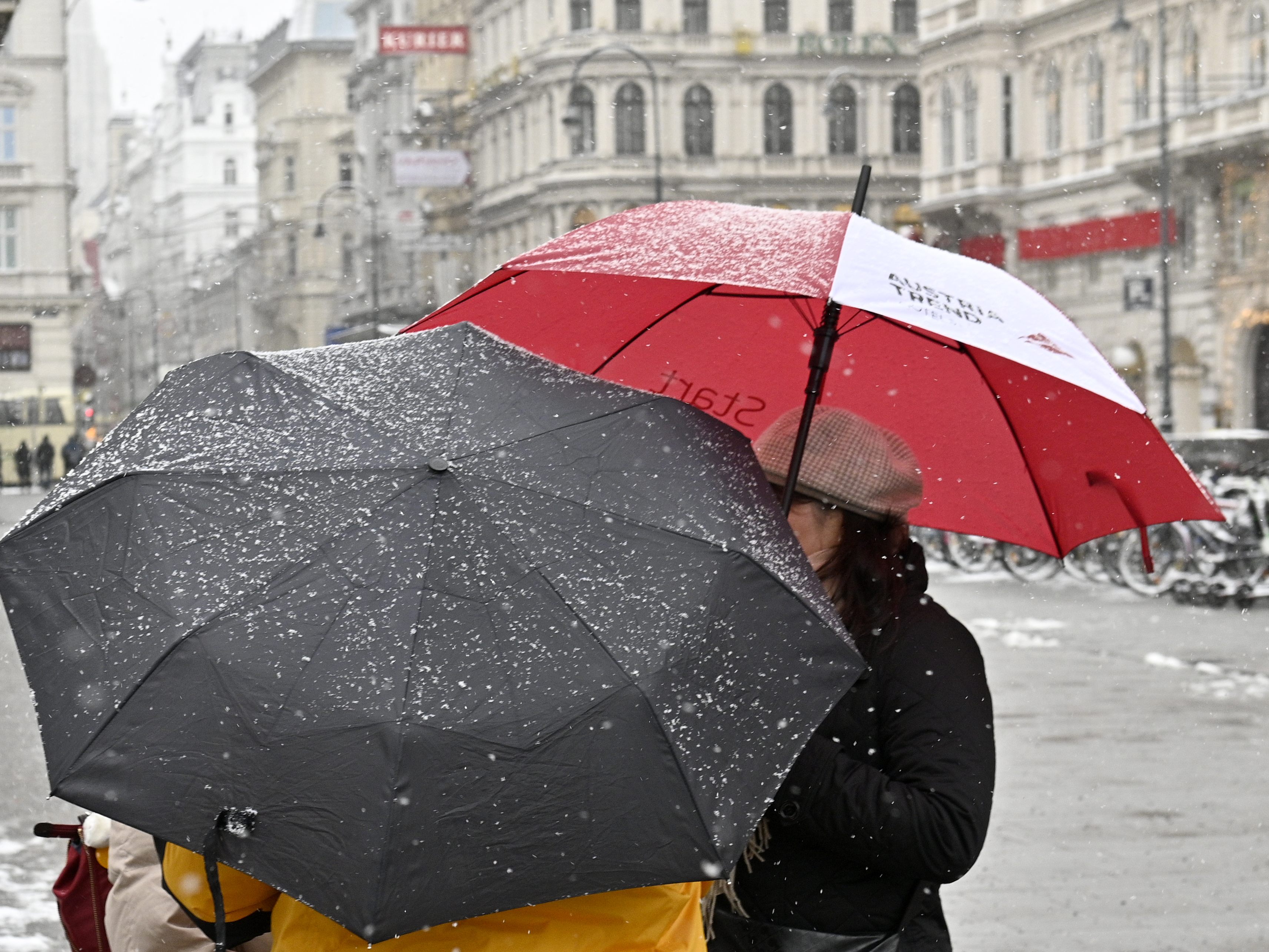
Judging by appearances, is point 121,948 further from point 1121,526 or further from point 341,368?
point 1121,526

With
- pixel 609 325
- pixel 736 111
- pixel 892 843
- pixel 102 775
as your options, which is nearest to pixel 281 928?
pixel 102 775

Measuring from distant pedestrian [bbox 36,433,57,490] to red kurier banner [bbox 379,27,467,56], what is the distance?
61.3 feet

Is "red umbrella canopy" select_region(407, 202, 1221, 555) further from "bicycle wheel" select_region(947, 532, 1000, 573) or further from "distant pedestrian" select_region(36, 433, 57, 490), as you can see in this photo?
"distant pedestrian" select_region(36, 433, 57, 490)

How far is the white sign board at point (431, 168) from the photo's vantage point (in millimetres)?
54031

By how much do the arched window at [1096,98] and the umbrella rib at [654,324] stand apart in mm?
38743

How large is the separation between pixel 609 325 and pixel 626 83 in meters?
58.0

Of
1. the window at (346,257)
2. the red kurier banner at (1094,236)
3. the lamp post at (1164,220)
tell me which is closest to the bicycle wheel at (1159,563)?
the lamp post at (1164,220)

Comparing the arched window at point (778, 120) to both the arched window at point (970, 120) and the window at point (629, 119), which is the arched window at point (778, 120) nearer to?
the window at point (629, 119)

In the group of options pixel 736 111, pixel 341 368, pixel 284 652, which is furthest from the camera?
pixel 736 111

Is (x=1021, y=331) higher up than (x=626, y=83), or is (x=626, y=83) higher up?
(x=626, y=83)

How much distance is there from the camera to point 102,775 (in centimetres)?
185

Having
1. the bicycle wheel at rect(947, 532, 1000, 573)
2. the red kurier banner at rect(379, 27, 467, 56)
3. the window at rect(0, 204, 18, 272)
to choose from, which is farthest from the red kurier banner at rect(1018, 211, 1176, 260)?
the window at rect(0, 204, 18, 272)

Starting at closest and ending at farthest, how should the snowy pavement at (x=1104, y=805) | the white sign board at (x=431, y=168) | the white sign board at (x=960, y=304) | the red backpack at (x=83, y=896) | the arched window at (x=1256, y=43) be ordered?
the white sign board at (x=960, y=304) → the red backpack at (x=83, y=896) → the snowy pavement at (x=1104, y=805) → the arched window at (x=1256, y=43) → the white sign board at (x=431, y=168)

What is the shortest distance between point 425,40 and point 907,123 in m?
17.1
